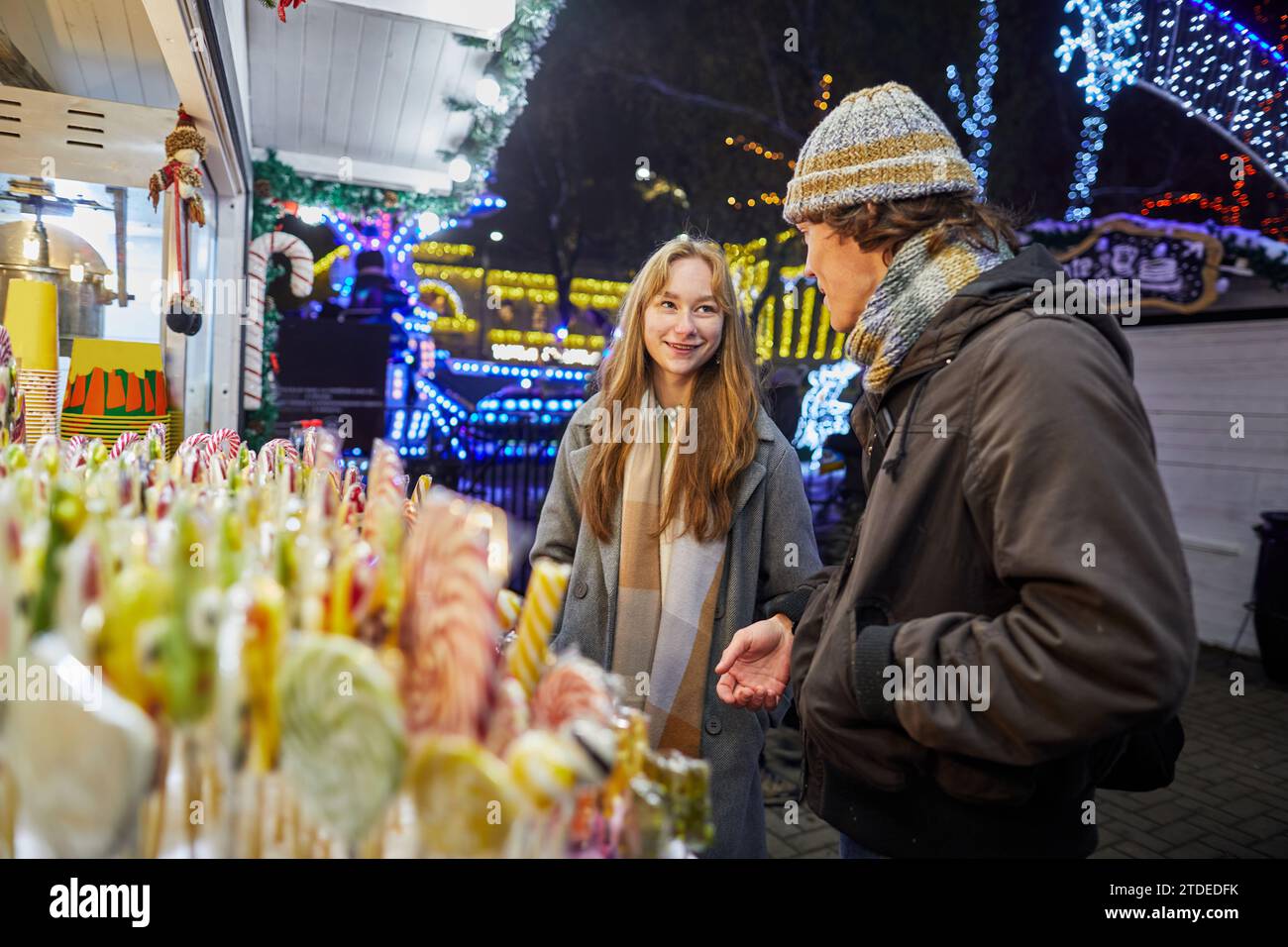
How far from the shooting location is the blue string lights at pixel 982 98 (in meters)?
10.1

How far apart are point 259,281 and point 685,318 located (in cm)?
435

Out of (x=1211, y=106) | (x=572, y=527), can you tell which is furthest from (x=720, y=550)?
(x=1211, y=106)

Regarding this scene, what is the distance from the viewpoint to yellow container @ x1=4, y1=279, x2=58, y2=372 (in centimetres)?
261

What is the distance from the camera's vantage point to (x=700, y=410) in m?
2.56

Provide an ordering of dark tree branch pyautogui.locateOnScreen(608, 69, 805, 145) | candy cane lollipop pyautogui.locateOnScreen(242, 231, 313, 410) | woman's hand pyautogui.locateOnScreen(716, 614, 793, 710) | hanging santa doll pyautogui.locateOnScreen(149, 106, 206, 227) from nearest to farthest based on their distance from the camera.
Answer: woman's hand pyautogui.locateOnScreen(716, 614, 793, 710) → hanging santa doll pyautogui.locateOnScreen(149, 106, 206, 227) → candy cane lollipop pyautogui.locateOnScreen(242, 231, 313, 410) → dark tree branch pyautogui.locateOnScreen(608, 69, 805, 145)

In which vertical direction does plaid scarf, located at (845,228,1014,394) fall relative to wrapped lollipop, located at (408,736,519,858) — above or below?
above

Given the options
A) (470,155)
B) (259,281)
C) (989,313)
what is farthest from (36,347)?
(470,155)

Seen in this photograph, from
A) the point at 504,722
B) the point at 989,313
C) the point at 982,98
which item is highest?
the point at 982,98

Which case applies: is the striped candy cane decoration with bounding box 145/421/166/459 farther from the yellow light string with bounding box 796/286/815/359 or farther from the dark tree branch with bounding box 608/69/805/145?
the yellow light string with bounding box 796/286/815/359

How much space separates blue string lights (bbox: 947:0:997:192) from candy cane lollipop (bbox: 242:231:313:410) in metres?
7.68

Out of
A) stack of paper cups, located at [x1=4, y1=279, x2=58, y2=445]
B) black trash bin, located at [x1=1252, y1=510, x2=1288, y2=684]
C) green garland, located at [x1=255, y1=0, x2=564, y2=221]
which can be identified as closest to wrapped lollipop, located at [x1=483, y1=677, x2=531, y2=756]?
stack of paper cups, located at [x1=4, y1=279, x2=58, y2=445]

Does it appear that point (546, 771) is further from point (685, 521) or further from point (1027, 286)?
point (685, 521)
